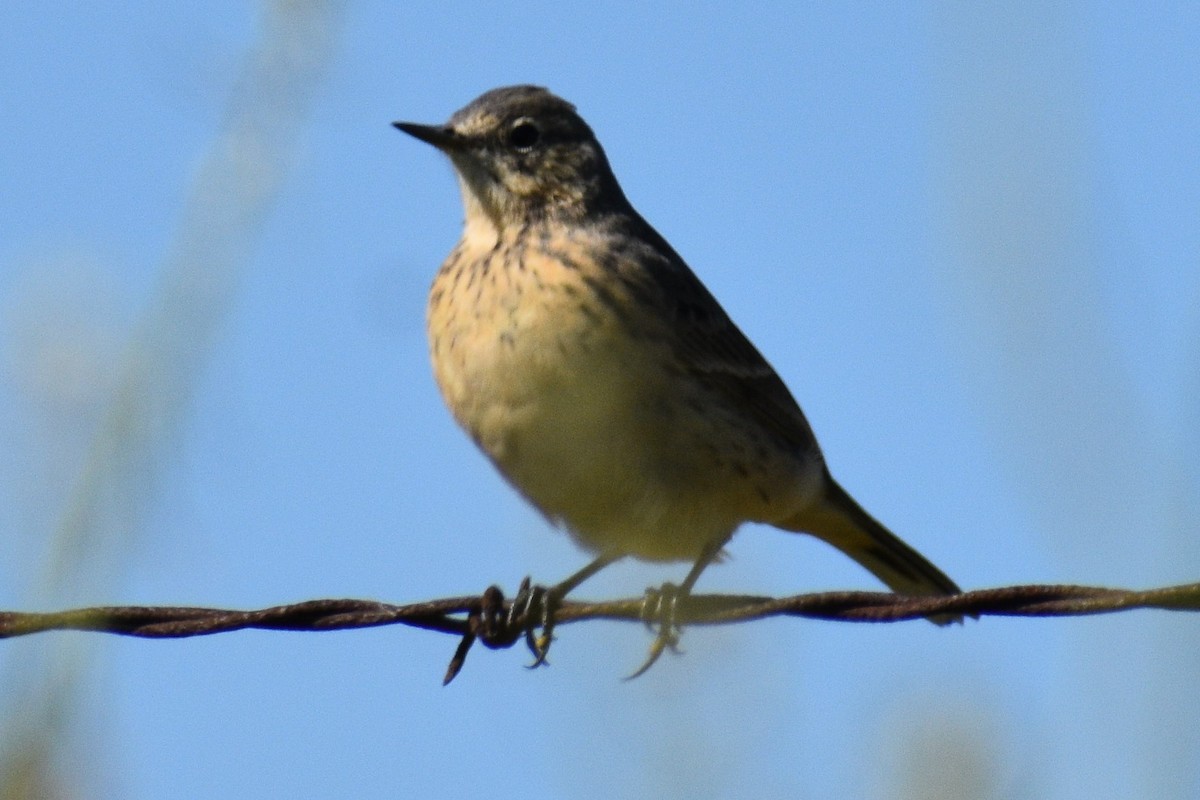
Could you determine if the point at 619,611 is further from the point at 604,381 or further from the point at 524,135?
the point at 524,135

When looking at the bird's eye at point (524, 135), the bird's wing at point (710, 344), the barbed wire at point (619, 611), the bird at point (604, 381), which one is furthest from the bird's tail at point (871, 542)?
the barbed wire at point (619, 611)

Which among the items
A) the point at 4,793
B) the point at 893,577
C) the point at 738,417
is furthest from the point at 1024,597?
the point at 893,577

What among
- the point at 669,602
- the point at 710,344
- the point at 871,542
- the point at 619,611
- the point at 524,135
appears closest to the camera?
the point at 619,611

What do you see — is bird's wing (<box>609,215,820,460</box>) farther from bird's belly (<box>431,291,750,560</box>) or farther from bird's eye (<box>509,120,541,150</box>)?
bird's eye (<box>509,120,541,150</box>)

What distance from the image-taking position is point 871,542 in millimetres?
7746

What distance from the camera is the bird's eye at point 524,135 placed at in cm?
784

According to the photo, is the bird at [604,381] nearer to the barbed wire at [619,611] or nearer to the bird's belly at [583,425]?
the bird's belly at [583,425]

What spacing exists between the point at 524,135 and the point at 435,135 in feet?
1.65

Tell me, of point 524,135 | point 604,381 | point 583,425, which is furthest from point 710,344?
point 524,135

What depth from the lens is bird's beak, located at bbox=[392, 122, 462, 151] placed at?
7578 millimetres

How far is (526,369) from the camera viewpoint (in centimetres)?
629

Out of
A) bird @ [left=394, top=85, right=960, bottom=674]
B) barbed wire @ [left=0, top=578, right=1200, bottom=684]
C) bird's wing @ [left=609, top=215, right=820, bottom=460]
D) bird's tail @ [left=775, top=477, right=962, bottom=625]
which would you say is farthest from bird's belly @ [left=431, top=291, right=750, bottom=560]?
barbed wire @ [left=0, top=578, right=1200, bottom=684]

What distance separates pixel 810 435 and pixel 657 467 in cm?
143

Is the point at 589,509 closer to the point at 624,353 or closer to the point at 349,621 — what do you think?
the point at 624,353
